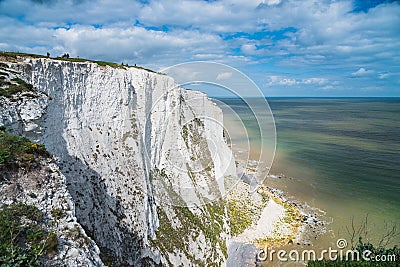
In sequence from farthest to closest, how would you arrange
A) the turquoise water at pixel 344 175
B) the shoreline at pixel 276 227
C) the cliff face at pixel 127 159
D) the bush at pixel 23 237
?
the turquoise water at pixel 344 175 → the shoreline at pixel 276 227 → the cliff face at pixel 127 159 → the bush at pixel 23 237

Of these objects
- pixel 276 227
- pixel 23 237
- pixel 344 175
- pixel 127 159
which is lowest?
pixel 276 227

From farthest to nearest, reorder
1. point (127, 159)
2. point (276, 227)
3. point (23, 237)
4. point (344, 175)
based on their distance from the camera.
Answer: point (344, 175), point (276, 227), point (127, 159), point (23, 237)

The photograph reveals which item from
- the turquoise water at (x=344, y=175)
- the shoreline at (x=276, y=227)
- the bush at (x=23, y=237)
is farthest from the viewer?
the turquoise water at (x=344, y=175)

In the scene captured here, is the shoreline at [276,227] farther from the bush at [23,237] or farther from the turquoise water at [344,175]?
the bush at [23,237]

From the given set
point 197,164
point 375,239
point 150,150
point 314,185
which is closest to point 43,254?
point 150,150

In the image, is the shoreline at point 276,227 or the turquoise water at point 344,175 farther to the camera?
the turquoise water at point 344,175

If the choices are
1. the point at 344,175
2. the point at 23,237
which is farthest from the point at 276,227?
the point at 23,237

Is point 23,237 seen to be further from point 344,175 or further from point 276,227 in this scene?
point 344,175

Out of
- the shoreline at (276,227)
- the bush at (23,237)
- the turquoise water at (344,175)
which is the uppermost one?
the bush at (23,237)

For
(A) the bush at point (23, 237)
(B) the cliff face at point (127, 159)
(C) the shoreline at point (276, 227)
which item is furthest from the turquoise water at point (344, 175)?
(A) the bush at point (23, 237)
